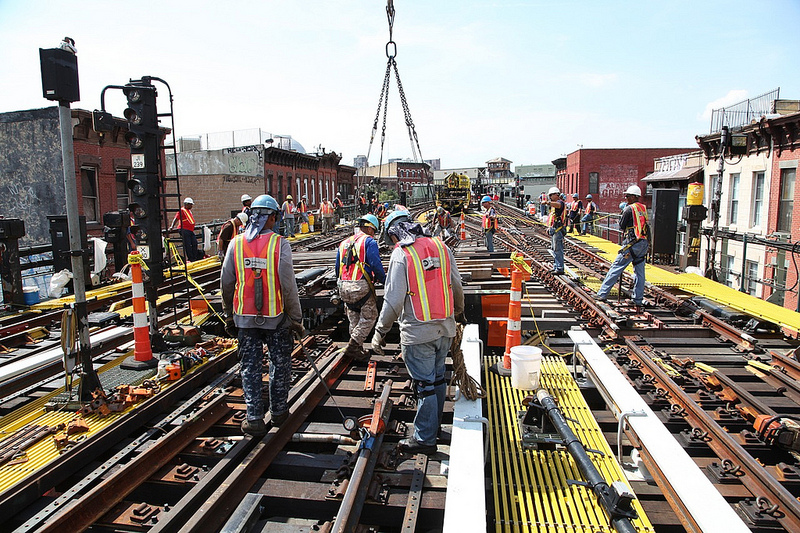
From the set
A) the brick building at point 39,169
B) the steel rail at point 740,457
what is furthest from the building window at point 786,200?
the brick building at point 39,169

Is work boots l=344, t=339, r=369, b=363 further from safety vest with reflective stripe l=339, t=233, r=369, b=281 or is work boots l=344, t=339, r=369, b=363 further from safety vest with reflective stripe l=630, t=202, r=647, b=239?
safety vest with reflective stripe l=630, t=202, r=647, b=239

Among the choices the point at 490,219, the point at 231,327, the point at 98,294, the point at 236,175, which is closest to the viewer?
the point at 231,327

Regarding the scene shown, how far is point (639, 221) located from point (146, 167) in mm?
7694

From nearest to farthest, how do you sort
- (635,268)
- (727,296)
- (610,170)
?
1. (635,268)
2. (727,296)
3. (610,170)

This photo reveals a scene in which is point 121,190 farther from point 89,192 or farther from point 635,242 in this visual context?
point 635,242

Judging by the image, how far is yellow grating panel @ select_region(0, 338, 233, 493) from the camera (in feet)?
12.5

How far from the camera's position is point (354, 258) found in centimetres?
627

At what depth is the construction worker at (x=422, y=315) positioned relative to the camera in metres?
4.28

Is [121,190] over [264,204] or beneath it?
over

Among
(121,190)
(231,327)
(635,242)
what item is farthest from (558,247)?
(121,190)

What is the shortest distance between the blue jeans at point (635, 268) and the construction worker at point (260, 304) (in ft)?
21.4

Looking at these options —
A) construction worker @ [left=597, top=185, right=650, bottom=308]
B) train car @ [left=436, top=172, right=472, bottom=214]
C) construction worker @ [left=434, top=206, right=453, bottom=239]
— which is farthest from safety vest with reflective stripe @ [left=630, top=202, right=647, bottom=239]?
train car @ [left=436, top=172, right=472, bottom=214]

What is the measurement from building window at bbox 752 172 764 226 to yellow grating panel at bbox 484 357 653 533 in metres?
18.4

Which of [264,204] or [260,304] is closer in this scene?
[260,304]
